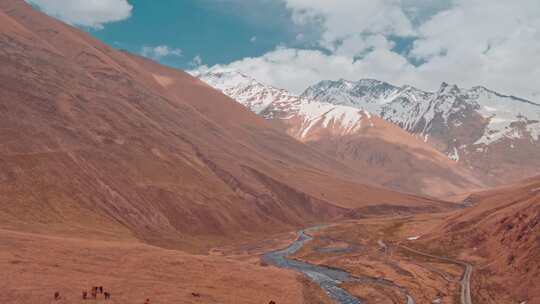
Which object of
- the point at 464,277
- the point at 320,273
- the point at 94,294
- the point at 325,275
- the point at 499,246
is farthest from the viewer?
the point at 320,273

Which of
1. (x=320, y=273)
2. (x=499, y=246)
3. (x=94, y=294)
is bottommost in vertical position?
(x=320, y=273)

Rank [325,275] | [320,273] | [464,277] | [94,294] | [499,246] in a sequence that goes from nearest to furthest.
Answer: [94,294] → [464,277] → [325,275] → [499,246] → [320,273]

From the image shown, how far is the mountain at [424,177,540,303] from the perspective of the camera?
90.9 meters

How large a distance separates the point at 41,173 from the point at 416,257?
103352 mm

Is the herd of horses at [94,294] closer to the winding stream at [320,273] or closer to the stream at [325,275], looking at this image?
the stream at [325,275]

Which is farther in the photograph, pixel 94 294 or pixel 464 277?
pixel 464 277

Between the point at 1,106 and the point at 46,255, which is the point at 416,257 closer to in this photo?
the point at 46,255

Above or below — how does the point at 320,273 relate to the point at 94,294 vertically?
below

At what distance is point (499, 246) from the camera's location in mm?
117312

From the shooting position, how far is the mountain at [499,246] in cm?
9088

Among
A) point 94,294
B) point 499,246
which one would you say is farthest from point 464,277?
point 94,294

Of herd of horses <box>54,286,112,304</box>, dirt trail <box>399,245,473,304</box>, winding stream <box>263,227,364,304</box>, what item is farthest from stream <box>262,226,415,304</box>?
herd of horses <box>54,286,112,304</box>

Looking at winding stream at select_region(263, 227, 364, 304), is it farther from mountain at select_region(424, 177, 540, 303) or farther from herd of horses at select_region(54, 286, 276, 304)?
herd of horses at select_region(54, 286, 276, 304)

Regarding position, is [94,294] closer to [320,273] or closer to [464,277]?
[320,273]
